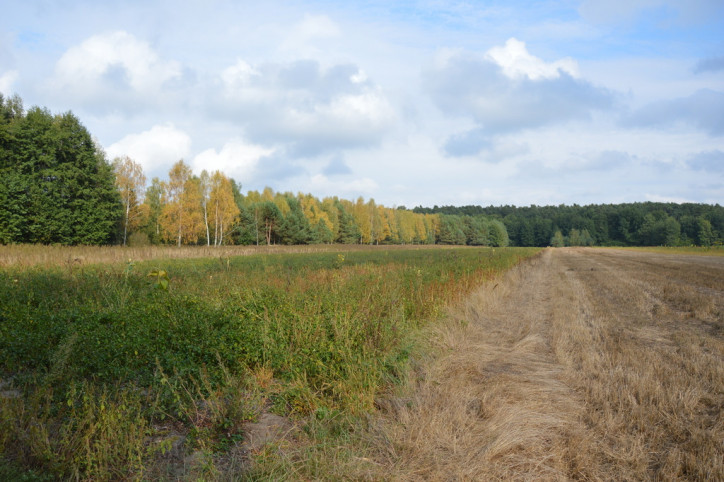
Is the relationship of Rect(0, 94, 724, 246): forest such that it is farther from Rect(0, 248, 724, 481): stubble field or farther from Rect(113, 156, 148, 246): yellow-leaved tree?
Rect(0, 248, 724, 481): stubble field

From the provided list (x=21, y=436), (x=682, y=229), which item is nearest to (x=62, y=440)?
(x=21, y=436)

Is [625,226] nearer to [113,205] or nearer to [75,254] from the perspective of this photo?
[113,205]

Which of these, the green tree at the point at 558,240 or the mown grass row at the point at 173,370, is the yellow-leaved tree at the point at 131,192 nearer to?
the mown grass row at the point at 173,370

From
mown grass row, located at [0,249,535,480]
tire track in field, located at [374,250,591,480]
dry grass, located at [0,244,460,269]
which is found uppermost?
dry grass, located at [0,244,460,269]

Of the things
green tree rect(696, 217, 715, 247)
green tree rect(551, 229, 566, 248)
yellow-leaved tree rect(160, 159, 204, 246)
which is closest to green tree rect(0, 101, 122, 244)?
yellow-leaved tree rect(160, 159, 204, 246)

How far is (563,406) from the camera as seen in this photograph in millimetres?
4070

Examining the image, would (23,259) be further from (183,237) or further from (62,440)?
(183,237)

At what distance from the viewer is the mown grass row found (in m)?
3.00

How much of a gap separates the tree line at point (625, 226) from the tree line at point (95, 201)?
77893 mm

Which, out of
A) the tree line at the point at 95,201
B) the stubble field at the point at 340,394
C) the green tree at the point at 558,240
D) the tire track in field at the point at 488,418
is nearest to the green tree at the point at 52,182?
the tree line at the point at 95,201

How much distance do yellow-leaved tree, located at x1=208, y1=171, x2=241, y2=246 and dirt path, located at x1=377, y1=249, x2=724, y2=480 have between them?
42083mm

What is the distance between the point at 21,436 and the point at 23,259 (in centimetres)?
1742

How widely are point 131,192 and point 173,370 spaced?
4189 cm

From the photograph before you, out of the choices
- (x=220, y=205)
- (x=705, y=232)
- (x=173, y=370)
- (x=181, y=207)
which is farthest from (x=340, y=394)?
(x=705, y=232)
